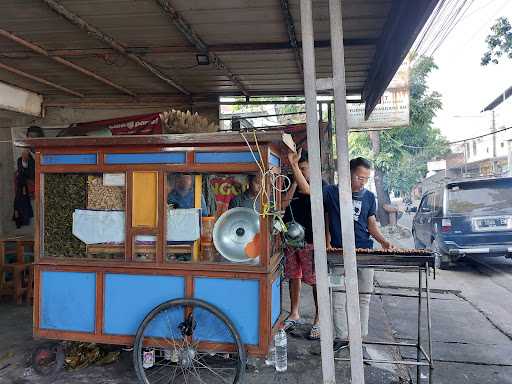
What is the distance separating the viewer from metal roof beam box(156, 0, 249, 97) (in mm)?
3754

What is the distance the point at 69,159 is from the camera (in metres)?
3.54

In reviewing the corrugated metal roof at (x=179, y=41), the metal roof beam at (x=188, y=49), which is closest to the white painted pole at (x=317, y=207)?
the corrugated metal roof at (x=179, y=41)

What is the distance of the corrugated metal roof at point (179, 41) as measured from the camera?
12.4 feet

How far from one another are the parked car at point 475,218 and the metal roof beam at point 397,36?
3529 mm

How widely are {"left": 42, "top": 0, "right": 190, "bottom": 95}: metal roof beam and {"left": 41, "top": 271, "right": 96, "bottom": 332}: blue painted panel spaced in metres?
2.28

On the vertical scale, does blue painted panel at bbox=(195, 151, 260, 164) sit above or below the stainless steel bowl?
above

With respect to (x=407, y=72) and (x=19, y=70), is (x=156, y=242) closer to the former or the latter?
(x=19, y=70)

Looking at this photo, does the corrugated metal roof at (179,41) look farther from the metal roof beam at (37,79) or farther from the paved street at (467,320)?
the paved street at (467,320)

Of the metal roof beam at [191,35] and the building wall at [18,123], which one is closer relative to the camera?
the metal roof beam at [191,35]

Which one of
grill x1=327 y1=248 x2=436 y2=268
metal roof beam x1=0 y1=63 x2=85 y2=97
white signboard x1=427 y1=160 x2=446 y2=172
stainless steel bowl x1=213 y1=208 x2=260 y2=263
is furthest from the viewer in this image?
white signboard x1=427 y1=160 x2=446 y2=172

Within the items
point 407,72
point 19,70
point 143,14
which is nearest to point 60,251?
point 143,14

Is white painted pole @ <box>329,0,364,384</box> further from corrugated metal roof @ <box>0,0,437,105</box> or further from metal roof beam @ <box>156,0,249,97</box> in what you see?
metal roof beam @ <box>156,0,249,97</box>

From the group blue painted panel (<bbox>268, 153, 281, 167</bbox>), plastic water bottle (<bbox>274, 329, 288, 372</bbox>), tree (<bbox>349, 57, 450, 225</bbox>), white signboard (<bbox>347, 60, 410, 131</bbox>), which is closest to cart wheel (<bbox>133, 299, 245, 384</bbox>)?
plastic water bottle (<bbox>274, 329, 288, 372</bbox>)

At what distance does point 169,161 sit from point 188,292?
1025 mm
